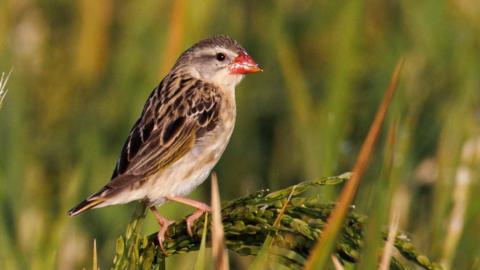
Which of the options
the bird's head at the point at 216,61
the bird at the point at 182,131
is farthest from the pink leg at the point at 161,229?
the bird's head at the point at 216,61

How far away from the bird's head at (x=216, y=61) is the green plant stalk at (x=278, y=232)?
174cm

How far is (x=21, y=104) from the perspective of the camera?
16.9ft

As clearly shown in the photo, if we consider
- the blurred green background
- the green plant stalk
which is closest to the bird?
the blurred green background

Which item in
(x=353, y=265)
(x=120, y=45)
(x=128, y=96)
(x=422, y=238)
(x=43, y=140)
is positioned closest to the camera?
(x=353, y=265)

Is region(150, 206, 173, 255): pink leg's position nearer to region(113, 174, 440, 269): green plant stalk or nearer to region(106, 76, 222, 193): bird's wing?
region(113, 174, 440, 269): green plant stalk

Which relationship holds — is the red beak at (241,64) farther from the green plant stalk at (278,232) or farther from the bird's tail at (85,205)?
the green plant stalk at (278,232)

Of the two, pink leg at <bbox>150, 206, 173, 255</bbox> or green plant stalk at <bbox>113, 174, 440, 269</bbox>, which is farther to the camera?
pink leg at <bbox>150, 206, 173, 255</bbox>

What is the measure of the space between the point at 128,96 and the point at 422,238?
165 centimetres

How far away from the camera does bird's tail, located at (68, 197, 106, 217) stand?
11.6ft

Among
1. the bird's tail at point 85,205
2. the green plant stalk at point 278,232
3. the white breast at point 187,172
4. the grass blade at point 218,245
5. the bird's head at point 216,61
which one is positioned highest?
the bird's head at point 216,61

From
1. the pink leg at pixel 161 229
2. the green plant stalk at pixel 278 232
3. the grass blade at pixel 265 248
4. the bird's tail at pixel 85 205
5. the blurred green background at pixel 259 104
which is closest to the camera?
the grass blade at pixel 265 248

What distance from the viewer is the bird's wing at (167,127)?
4.05 meters

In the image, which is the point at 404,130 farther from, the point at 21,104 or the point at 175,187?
the point at 21,104

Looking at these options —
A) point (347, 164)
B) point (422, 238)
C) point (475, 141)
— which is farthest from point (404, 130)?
point (347, 164)
